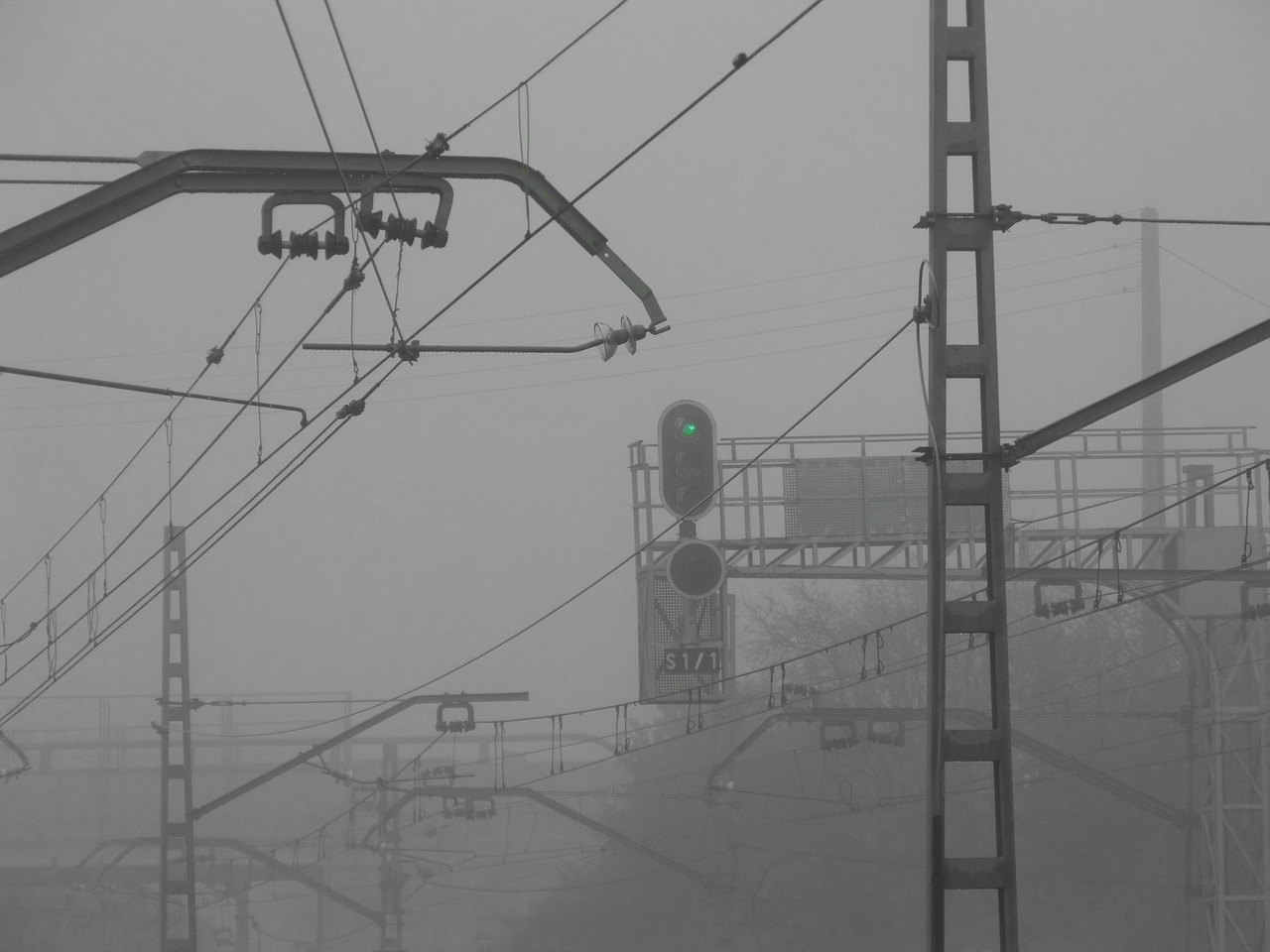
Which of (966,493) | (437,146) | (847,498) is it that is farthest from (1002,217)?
(847,498)

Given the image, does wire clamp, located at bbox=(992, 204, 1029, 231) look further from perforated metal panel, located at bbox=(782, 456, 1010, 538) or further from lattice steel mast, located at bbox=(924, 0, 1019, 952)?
perforated metal panel, located at bbox=(782, 456, 1010, 538)

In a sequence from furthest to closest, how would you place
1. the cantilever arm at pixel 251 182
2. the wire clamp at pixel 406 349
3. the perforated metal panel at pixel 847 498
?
1. the perforated metal panel at pixel 847 498
2. the wire clamp at pixel 406 349
3. the cantilever arm at pixel 251 182

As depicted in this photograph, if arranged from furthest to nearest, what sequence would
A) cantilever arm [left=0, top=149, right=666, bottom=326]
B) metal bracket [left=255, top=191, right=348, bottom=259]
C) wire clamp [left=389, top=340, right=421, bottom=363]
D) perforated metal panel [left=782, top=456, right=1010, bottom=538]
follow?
perforated metal panel [left=782, top=456, right=1010, bottom=538] < wire clamp [left=389, top=340, right=421, bottom=363] < metal bracket [left=255, top=191, right=348, bottom=259] < cantilever arm [left=0, top=149, right=666, bottom=326]

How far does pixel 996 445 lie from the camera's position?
8047mm

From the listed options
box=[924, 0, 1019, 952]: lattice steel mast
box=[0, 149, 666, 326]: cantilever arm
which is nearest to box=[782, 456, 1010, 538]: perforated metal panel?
box=[0, 149, 666, 326]: cantilever arm

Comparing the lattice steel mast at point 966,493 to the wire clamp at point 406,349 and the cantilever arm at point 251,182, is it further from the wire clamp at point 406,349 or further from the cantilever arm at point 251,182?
the wire clamp at point 406,349

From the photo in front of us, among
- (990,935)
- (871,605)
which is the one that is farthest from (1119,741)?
(871,605)

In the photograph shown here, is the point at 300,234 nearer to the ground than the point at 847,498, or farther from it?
farther from it

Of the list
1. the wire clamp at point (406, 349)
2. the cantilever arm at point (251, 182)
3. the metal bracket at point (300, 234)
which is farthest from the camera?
the wire clamp at point (406, 349)

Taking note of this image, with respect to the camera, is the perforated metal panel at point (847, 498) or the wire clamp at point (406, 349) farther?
the perforated metal panel at point (847, 498)

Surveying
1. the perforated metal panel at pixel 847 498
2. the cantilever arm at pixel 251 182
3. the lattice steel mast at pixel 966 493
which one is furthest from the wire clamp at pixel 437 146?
the perforated metal panel at pixel 847 498

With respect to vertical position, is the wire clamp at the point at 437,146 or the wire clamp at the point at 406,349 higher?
the wire clamp at the point at 437,146

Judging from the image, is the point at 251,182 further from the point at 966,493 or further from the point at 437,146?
the point at 966,493

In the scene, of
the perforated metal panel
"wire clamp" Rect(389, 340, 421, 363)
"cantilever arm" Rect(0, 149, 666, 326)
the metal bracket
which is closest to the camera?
"cantilever arm" Rect(0, 149, 666, 326)
